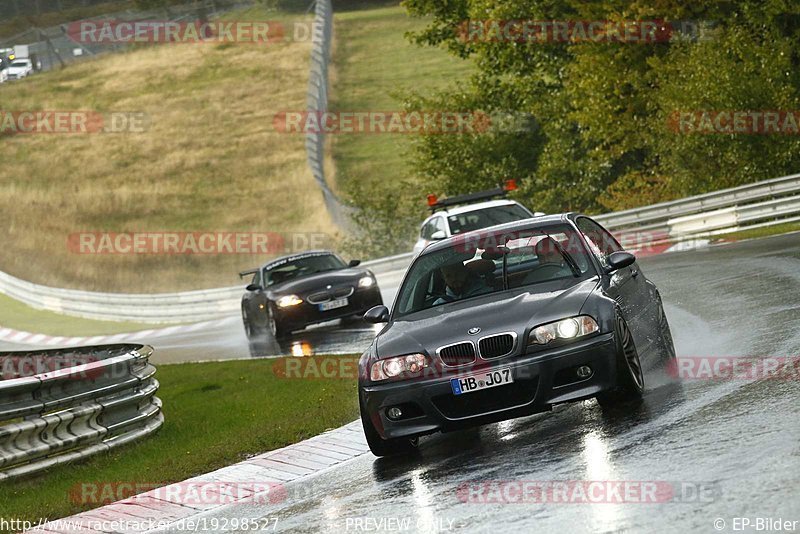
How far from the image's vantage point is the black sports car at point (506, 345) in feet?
28.1

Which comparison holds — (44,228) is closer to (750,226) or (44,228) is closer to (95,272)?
(95,272)

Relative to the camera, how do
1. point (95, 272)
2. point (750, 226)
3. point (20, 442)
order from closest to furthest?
point (20, 442) < point (750, 226) < point (95, 272)

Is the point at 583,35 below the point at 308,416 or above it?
above

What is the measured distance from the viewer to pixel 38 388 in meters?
10.2

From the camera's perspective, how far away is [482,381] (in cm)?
858

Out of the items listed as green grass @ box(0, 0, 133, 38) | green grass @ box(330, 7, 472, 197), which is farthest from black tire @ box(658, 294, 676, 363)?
green grass @ box(0, 0, 133, 38)

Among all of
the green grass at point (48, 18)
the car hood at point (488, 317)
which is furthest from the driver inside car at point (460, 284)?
the green grass at point (48, 18)

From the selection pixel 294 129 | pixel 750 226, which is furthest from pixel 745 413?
pixel 294 129

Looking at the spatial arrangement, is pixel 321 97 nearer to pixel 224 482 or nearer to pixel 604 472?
pixel 224 482

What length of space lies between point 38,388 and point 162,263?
4423cm

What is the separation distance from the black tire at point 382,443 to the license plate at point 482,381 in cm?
65

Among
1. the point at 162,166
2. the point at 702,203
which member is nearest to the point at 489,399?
the point at 702,203

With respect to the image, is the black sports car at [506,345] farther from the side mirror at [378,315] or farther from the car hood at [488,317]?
the side mirror at [378,315]

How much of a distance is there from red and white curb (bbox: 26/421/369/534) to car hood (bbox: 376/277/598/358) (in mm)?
1152
